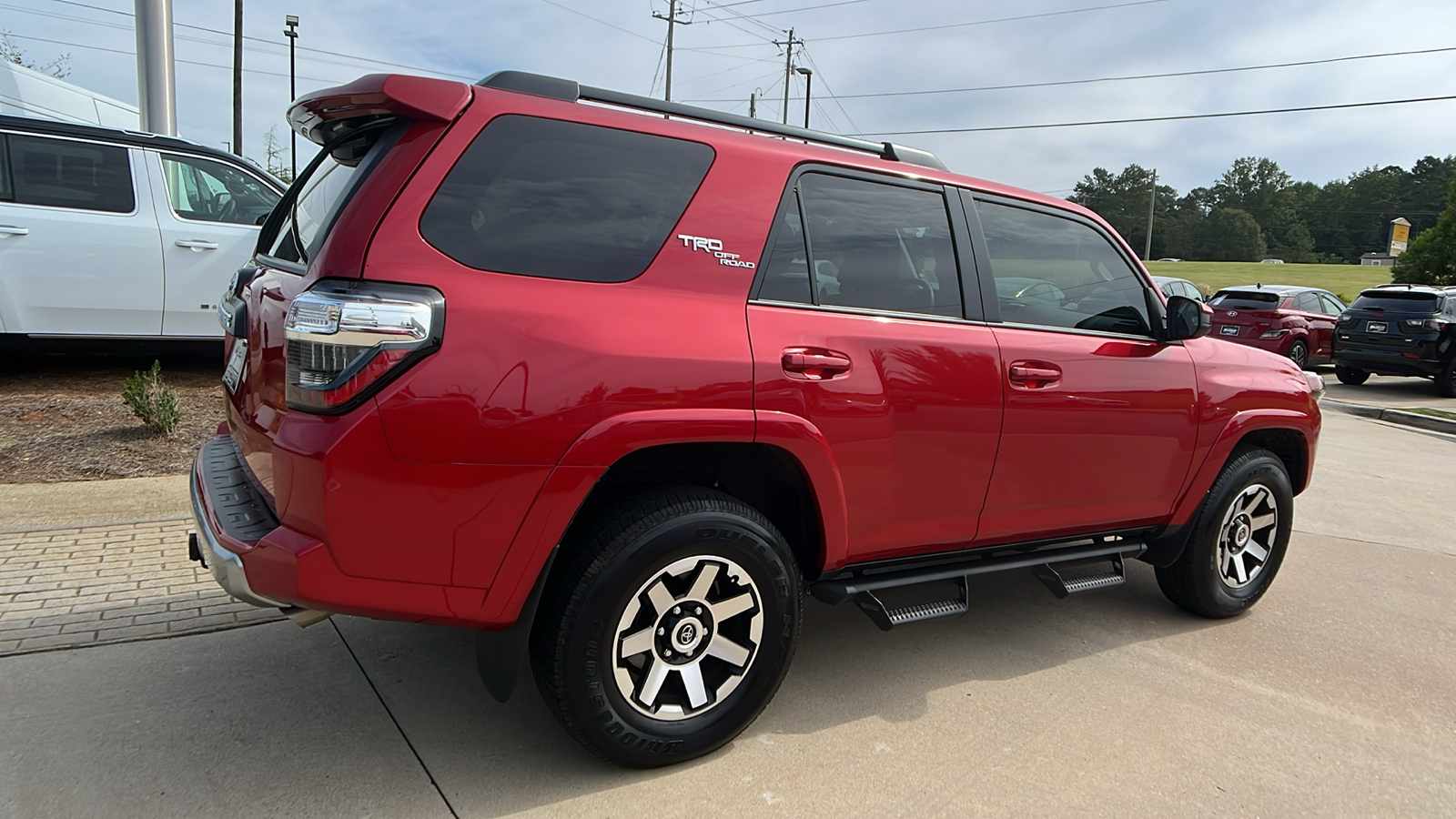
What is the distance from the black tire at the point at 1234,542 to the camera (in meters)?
4.09

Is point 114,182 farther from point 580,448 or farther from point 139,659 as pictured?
point 580,448

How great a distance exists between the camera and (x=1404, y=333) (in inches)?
562

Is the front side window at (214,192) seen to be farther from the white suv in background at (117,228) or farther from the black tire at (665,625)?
the black tire at (665,625)

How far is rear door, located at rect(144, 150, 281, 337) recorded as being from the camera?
21.1 feet

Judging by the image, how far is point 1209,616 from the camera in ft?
13.9

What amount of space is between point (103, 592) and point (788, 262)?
323cm

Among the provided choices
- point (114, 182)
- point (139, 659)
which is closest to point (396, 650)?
point (139, 659)

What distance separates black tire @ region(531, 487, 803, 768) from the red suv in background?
51.1 feet

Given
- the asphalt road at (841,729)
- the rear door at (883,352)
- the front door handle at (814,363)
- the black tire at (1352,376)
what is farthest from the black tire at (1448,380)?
the front door handle at (814,363)

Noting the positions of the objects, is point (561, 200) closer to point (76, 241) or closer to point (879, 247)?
point (879, 247)

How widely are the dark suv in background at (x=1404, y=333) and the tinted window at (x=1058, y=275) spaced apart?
1372cm

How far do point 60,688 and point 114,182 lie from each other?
469cm

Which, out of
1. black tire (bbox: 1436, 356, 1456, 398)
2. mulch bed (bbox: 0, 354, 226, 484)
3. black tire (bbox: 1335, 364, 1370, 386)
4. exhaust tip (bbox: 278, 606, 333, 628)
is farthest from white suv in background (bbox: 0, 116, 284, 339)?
black tire (bbox: 1335, 364, 1370, 386)

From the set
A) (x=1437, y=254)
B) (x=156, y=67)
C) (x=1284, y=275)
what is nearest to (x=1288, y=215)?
(x=1284, y=275)
